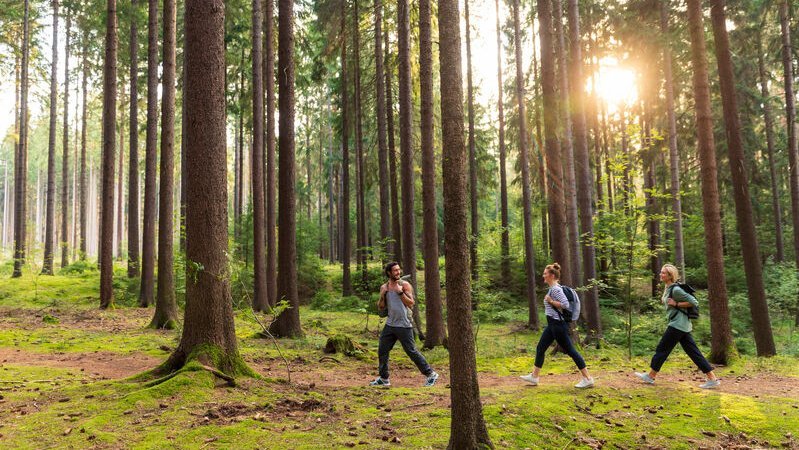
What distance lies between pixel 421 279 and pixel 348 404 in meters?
19.9

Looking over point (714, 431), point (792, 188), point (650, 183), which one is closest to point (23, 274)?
point (714, 431)

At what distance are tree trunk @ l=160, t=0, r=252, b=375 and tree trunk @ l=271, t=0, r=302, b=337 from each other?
16.2 feet

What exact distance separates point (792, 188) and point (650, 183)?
7.13 m

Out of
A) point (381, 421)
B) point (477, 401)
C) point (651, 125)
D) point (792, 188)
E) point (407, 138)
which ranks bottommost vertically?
point (381, 421)

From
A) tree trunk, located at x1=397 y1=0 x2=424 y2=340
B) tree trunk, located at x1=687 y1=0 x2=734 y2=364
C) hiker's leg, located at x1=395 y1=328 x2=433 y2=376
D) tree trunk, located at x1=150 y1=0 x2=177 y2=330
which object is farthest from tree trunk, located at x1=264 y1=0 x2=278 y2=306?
tree trunk, located at x1=687 y1=0 x2=734 y2=364

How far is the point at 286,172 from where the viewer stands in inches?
455

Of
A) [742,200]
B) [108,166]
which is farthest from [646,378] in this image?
[108,166]

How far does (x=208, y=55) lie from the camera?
6.52 m

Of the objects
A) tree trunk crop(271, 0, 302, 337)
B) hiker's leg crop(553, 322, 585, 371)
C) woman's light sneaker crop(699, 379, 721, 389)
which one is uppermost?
tree trunk crop(271, 0, 302, 337)

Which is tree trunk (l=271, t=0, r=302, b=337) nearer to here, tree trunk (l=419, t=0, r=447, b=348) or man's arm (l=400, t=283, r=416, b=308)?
tree trunk (l=419, t=0, r=447, b=348)

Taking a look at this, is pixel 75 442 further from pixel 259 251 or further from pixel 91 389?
pixel 259 251

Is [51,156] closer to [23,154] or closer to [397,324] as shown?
[23,154]

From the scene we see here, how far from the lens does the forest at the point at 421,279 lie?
517 centimetres

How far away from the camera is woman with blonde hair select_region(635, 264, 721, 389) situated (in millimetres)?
7578
